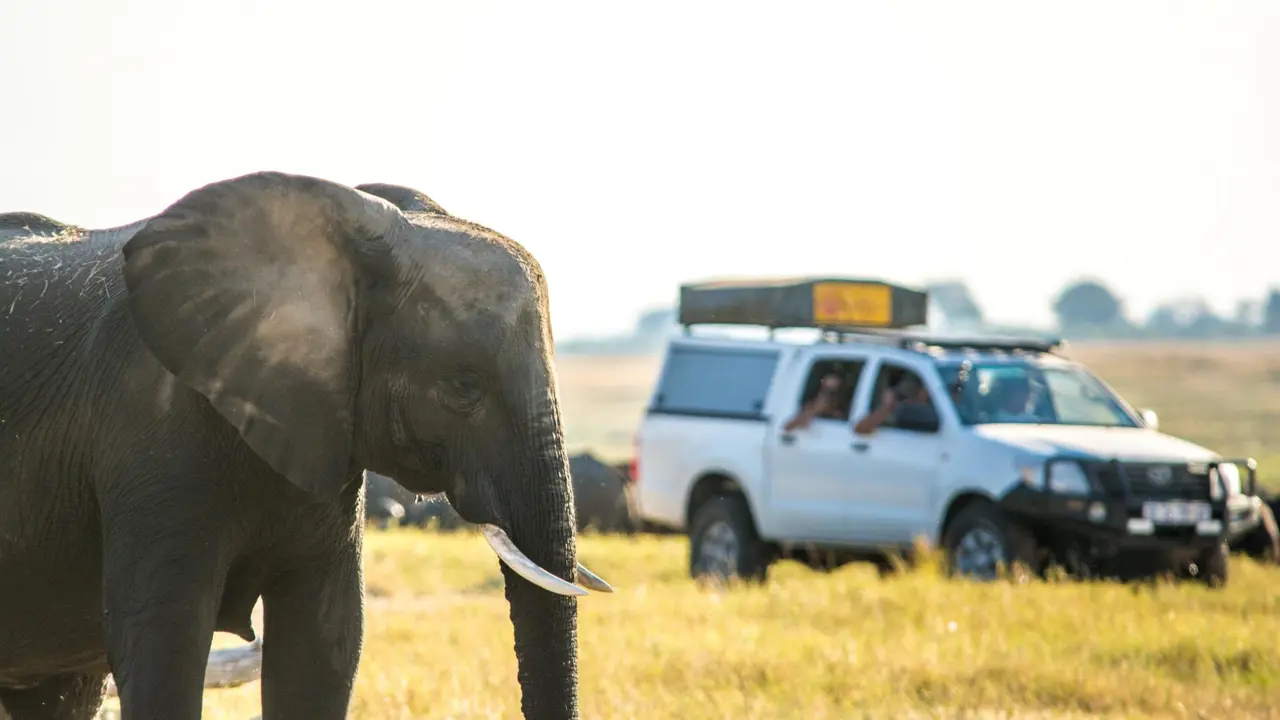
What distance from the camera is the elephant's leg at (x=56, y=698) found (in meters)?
8.02

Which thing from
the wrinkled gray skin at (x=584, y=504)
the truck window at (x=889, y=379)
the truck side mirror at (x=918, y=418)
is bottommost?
the wrinkled gray skin at (x=584, y=504)

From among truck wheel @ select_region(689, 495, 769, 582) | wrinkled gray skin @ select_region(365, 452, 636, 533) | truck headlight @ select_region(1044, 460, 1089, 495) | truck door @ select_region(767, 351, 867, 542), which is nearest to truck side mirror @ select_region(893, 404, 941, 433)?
truck door @ select_region(767, 351, 867, 542)

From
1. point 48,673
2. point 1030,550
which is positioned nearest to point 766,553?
point 1030,550

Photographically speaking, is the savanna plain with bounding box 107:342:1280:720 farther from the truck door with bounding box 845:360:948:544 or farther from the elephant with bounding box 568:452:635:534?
the elephant with bounding box 568:452:635:534

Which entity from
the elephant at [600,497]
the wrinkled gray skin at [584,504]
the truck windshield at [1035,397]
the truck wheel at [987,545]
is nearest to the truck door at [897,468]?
the truck windshield at [1035,397]

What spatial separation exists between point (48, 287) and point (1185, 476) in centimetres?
1078

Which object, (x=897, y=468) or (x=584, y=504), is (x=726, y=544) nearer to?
(x=897, y=468)

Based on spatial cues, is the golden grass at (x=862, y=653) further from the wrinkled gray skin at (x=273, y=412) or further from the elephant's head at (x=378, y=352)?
the elephant's head at (x=378, y=352)

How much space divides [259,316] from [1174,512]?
35.3 ft

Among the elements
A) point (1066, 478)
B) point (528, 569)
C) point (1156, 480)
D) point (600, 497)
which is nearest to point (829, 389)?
point (1066, 478)

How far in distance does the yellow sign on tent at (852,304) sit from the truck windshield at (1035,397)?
5.44 feet

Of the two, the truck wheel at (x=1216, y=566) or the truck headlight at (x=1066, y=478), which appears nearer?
the truck headlight at (x=1066, y=478)

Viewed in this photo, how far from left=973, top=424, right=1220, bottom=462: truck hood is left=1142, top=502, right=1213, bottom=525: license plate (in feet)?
1.13

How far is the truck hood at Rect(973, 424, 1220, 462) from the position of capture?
52.2ft
